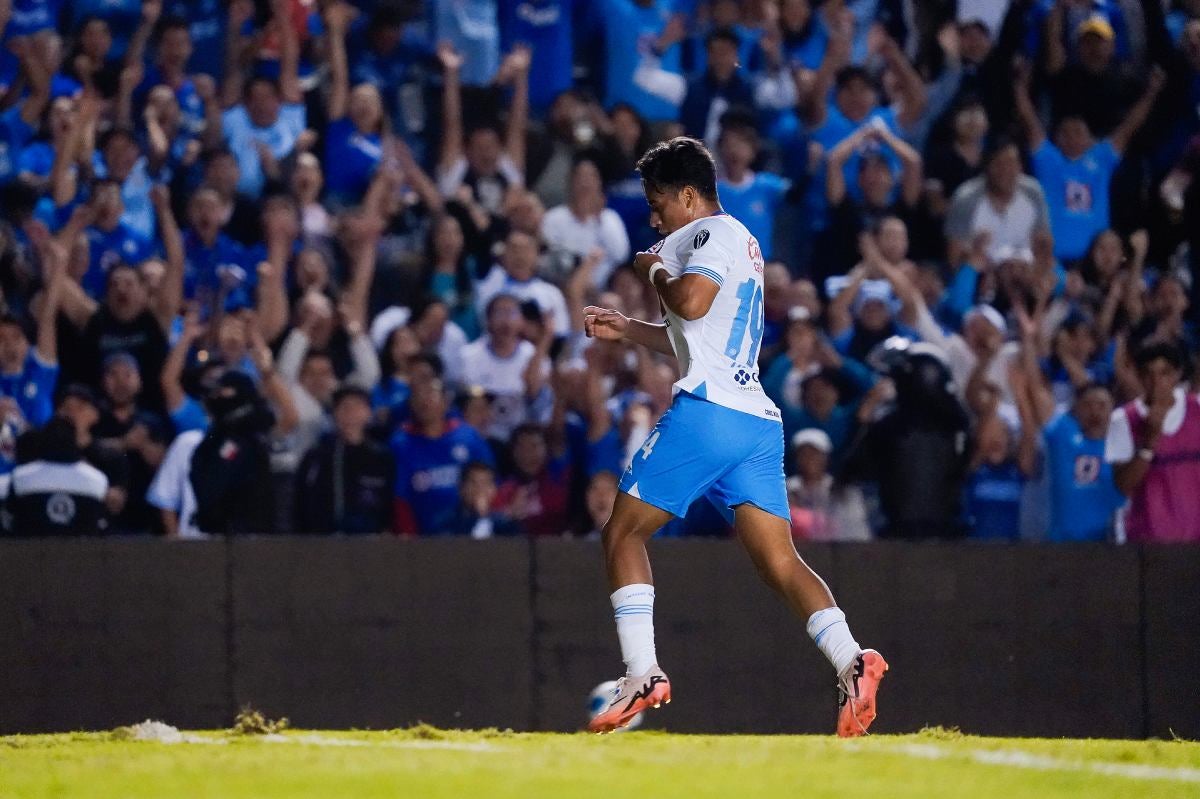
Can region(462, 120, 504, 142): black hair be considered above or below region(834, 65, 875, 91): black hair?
below

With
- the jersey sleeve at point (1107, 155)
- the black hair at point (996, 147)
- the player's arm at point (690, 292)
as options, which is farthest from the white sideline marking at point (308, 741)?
the jersey sleeve at point (1107, 155)

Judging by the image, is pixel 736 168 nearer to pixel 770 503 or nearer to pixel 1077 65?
pixel 1077 65

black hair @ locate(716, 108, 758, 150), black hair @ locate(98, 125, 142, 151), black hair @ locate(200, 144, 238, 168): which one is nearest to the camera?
black hair @ locate(98, 125, 142, 151)

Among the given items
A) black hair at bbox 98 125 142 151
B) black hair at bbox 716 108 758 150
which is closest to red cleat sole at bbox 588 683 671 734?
black hair at bbox 98 125 142 151

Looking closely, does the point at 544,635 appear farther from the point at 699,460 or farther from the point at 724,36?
the point at 724,36

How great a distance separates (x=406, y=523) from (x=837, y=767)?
17.6 ft

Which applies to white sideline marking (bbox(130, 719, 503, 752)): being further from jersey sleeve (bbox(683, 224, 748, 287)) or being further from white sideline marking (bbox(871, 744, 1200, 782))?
jersey sleeve (bbox(683, 224, 748, 287))

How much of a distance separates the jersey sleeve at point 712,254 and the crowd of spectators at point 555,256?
4.15m

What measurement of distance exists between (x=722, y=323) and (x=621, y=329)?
1.30ft

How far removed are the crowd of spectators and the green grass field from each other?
11.3 ft

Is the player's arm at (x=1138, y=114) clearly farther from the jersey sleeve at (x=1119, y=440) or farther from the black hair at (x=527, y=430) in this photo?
the black hair at (x=527, y=430)

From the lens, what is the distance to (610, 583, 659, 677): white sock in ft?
23.2

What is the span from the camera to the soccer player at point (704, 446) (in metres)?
6.99

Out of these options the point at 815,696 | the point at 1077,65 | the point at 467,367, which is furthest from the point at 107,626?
the point at 1077,65
